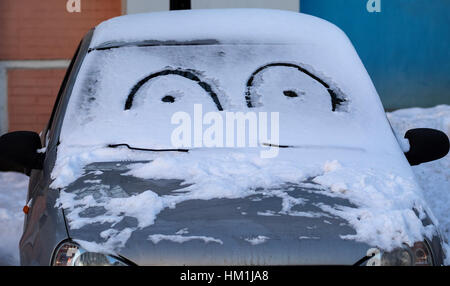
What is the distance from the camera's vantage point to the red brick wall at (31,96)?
10.6 meters

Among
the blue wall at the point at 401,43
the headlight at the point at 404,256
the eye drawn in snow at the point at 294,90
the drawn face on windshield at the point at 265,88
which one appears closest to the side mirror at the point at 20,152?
the drawn face on windshield at the point at 265,88

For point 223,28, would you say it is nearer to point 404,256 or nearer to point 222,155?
point 222,155

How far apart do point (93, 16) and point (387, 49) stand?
148 inches

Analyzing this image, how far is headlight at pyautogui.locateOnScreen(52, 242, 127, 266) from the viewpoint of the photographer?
9.24 ft

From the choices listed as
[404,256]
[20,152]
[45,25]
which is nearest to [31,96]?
[45,25]

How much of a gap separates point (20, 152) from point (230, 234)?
4.22ft

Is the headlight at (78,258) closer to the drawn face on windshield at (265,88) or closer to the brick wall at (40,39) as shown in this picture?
the drawn face on windshield at (265,88)

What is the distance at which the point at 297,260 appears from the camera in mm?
2803

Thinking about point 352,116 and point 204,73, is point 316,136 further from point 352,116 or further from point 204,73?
point 204,73

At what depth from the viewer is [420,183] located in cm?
766

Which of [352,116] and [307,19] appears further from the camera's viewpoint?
[307,19]

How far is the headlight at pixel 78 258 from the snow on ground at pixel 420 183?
102 centimetres
